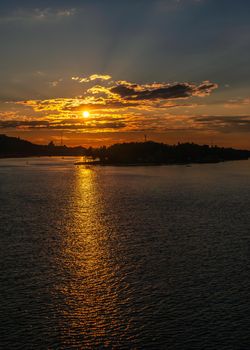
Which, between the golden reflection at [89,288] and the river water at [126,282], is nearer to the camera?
the river water at [126,282]

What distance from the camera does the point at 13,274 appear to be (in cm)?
2738

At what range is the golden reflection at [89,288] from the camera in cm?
1934

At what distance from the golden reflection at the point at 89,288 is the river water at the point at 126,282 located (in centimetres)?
6

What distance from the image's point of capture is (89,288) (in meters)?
25.1

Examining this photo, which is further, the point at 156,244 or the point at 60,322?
the point at 156,244

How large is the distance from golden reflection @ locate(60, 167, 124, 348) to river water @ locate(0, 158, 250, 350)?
60mm

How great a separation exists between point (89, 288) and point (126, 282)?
8.42 feet

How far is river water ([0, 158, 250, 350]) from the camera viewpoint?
1905 cm

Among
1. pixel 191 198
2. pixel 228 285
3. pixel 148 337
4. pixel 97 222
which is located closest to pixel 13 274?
pixel 148 337

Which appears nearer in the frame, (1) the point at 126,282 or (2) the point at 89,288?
(2) the point at 89,288

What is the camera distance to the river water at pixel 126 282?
62.5ft

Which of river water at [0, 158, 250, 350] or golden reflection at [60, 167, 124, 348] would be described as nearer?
river water at [0, 158, 250, 350]

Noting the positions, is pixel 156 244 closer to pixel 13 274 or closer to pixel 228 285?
pixel 228 285

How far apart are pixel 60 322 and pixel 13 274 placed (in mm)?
8294
